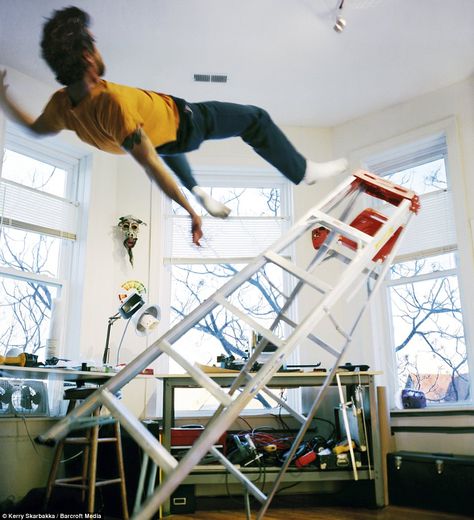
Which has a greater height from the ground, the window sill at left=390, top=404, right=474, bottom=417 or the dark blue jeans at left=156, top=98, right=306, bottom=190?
the dark blue jeans at left=156, top=98, right=306, bottom=190

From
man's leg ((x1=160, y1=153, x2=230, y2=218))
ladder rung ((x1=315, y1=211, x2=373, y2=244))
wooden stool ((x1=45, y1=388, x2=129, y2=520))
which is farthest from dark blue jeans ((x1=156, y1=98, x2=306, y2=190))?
wooden stool ((x1=45, y1=388, x2=129, y2=520))

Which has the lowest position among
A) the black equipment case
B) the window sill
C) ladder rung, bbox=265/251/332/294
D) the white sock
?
the black equipment case

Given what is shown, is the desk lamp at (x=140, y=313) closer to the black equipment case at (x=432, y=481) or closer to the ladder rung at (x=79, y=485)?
the ladder rung at (x=79, y=485)

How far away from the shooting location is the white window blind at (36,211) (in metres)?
2.88

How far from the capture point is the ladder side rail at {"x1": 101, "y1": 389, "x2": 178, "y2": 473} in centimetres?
130

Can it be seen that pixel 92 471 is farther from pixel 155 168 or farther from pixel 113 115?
pixel 113 115

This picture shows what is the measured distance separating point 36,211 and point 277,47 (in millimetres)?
1610

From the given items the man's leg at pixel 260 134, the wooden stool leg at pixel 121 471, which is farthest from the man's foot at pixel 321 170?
the wooden stool leg at pixel 121 471

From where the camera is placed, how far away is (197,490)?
126 inches

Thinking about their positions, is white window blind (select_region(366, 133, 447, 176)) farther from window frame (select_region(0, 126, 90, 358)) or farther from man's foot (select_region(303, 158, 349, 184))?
window frame (select_region(0, 126, 90, 358))

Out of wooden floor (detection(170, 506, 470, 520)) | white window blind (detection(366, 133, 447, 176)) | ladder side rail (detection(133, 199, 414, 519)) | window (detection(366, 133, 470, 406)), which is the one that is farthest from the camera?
white window blind (detection(366, 133, 447, 176))

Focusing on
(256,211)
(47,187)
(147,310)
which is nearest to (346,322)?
(256,211)

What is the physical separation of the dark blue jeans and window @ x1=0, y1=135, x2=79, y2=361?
690mm

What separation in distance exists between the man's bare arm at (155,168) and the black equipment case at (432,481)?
163 cm
